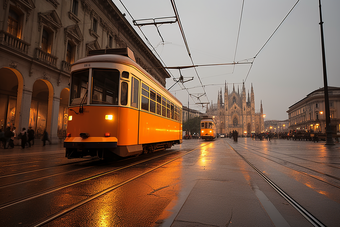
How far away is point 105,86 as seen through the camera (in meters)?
6.42

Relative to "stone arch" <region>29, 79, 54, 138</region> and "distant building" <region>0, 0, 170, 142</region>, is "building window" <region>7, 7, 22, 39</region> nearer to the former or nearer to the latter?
"distant building" <region>0, 0, 170, 142</region>

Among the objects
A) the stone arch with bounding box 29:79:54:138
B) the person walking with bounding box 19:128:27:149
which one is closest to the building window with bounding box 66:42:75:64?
the stone arch with bounding box 29:79:54:138

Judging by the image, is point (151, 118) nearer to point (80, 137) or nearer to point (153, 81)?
point (153, 81)

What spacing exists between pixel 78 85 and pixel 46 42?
1211 cm

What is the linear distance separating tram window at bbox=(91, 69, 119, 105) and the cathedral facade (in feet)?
298

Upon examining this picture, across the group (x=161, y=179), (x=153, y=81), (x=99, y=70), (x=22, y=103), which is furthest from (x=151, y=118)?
(x=22, y=103)

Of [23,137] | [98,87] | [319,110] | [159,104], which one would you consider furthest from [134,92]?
[319,110]

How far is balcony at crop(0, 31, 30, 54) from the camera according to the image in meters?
11.9

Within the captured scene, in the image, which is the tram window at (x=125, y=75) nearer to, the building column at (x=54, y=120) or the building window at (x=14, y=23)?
the building window at (x=14, y=23)

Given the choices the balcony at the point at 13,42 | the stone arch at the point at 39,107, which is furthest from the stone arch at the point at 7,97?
the balcony at the point at 13,42

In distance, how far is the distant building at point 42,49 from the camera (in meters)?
13.1

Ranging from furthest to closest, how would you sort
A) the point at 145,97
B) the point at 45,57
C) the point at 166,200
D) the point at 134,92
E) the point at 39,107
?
the point at 39,107
the point at 45,57
the point at 145,97
the point at 134,92
the point at 166,200

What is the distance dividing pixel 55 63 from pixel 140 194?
52.0 feet

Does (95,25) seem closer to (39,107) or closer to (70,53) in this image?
(70,53)
